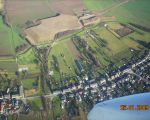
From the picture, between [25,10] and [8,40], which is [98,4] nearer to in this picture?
[25,10]

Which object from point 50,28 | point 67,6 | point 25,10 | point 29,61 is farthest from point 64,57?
point 67,6

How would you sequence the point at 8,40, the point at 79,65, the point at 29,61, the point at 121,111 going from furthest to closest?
the point at 8,40 < the point at 29,61 < the point at 79,65 < the point at 121,111

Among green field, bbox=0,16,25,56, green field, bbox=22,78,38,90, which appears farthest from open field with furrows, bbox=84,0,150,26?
green field, bbox=22,78,38,90

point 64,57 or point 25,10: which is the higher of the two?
point 25,10

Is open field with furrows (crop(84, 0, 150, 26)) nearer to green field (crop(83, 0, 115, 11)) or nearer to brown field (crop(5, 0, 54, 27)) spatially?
green field (crop(83, 0, 115, 11))

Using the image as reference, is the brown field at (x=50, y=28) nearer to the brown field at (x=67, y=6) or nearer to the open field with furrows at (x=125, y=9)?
the brown field at (x=67, y=6)

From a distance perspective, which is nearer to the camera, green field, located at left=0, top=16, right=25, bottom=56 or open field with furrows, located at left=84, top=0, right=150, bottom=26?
green field, located at left=0, top=16, right=25, bottom=56

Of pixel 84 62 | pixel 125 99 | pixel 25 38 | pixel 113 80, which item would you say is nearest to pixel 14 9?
pixel 25 38
